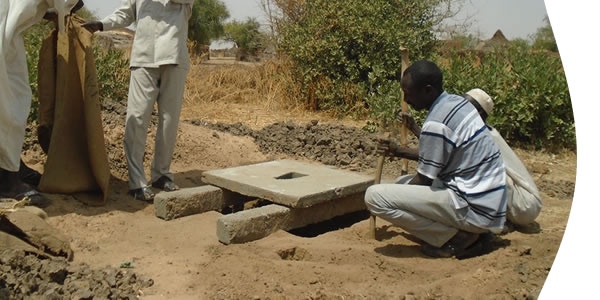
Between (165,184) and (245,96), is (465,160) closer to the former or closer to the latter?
(165,184)

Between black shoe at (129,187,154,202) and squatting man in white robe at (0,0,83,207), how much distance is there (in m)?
0.77

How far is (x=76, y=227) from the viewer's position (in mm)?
4168

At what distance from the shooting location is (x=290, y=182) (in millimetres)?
4809

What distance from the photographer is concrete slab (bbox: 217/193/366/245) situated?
155 inches

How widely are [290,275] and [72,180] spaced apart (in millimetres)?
2251

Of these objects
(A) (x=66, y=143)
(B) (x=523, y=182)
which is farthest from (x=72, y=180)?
(B) (x=523, y=182)

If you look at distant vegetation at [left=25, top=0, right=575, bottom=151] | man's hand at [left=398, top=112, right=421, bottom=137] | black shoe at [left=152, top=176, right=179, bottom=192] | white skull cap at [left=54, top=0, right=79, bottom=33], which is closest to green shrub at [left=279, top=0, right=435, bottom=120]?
distant vegetation at [left=25, top=0, right=575, bottom=151]

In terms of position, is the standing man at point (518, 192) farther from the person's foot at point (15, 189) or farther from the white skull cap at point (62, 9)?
the person's foot at point (15, 189)

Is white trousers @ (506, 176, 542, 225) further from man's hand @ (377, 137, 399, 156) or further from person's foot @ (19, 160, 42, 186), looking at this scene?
person's foot @ (19, 160, 42, 186)

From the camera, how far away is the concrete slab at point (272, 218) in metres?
3.93

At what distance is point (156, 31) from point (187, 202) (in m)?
1.46

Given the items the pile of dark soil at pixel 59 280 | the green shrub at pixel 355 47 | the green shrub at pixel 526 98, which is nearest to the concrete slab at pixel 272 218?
the pile of dark soil at pixel 59 280

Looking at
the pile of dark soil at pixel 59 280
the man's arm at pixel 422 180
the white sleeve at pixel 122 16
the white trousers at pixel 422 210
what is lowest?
the pile of dark soil at pixel 59 280

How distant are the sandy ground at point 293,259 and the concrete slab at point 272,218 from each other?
0.27 feet
